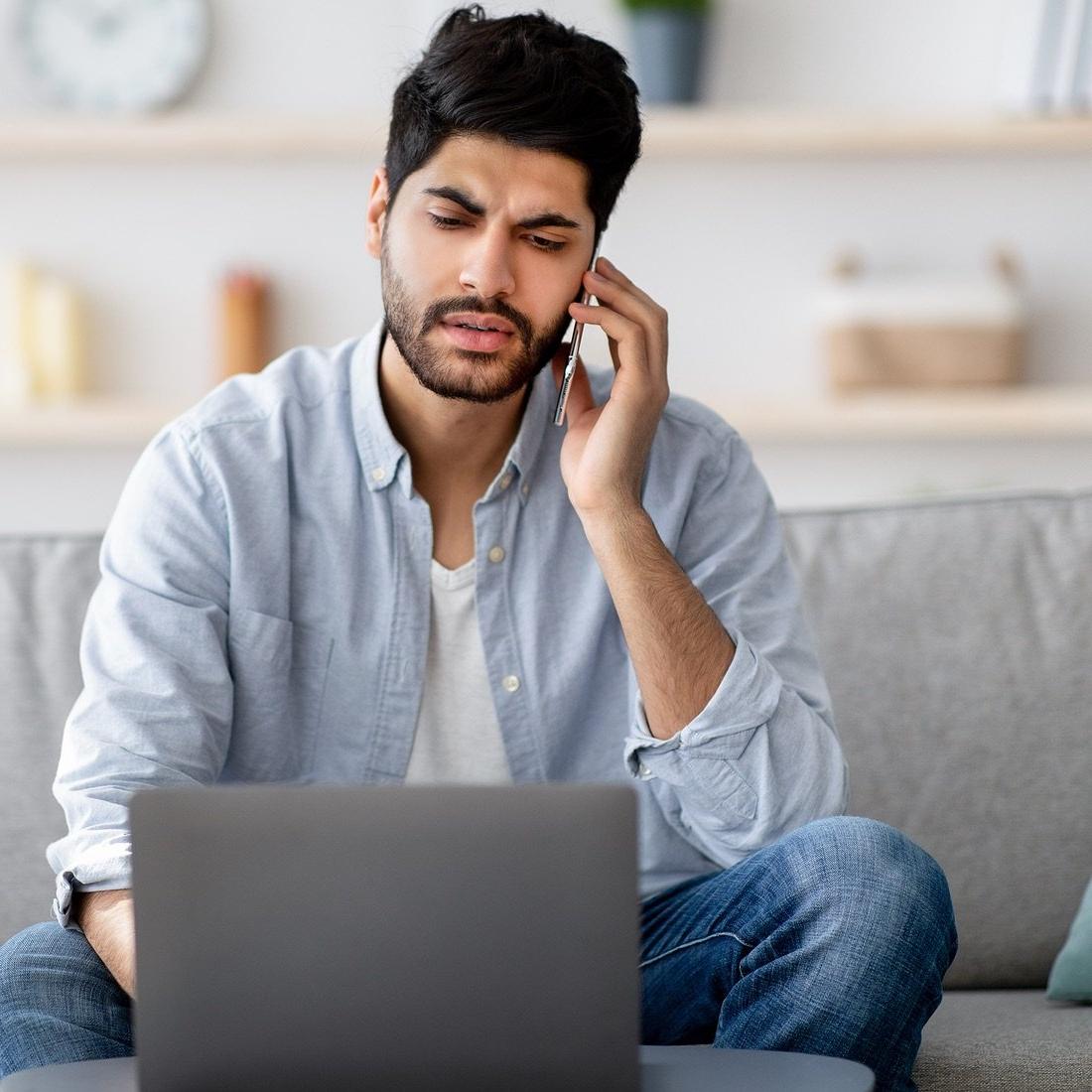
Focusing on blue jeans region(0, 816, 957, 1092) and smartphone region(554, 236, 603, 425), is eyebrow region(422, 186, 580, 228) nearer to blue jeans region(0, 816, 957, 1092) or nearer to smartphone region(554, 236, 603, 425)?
smartphone region(554, 236, 603, 425)

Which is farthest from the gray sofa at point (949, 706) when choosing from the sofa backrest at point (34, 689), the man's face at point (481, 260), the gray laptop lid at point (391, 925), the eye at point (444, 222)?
the gray laptop lid at point (391, 925)

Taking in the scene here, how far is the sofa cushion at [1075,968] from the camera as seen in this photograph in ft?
5.16

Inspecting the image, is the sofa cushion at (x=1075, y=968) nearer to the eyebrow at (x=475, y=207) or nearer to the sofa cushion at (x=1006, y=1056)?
the sofa cushion at (x=1006, y=1056)

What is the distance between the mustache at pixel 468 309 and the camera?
4.97 ft

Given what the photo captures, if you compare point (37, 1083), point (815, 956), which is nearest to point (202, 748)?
point (37, 1083)

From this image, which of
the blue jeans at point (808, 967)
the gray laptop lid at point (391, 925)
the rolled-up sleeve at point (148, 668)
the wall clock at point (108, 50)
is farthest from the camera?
the wall clock at point (108, 50)

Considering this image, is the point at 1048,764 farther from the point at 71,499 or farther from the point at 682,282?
the point at 71,499

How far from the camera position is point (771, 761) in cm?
140

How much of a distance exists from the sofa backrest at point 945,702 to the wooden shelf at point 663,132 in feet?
4.52

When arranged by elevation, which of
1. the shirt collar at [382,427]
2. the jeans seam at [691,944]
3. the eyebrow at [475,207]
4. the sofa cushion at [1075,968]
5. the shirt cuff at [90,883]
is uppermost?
the eyebrow at [475,207]

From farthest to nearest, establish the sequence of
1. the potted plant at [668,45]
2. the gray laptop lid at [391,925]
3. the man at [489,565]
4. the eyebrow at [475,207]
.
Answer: the potted plant at [668,45], the eyebrow at [475,207], the man at [489,565], the gray laptop lid at [391,925]

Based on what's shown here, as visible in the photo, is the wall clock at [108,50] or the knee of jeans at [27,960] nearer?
the knee of jeans at [27,960]

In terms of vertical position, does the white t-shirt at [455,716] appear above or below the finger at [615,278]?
below

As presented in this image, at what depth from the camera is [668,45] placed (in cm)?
296
